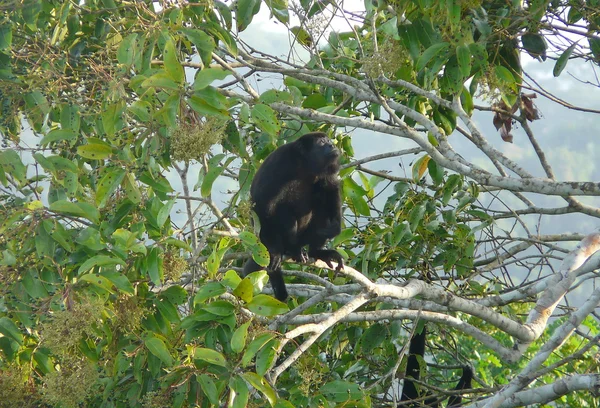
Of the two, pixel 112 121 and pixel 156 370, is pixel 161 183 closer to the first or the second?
pixel 112 121

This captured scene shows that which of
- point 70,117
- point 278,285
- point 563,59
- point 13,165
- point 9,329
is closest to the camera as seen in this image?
point 9,329

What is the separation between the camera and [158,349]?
320 centimetres

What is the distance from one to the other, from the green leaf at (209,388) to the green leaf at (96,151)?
3.95 feet

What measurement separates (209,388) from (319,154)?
8.18 ft

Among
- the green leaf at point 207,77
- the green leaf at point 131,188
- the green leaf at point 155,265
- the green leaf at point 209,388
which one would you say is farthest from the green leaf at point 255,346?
the green leaf at point 207,77

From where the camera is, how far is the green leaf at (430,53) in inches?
145

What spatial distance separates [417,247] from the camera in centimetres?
493

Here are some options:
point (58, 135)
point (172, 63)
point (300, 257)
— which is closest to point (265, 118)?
point (172, 63)

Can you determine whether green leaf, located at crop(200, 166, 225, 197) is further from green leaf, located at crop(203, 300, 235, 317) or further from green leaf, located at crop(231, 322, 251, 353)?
green leaf, located at crop(231, 322, 251, 353)

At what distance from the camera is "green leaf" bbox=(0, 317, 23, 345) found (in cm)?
337

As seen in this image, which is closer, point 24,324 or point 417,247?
point 24,324

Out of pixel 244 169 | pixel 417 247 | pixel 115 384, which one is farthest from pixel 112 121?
pixel 417 247

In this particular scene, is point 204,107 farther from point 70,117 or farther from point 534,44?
point 534,44

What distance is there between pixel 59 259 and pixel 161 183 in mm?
870
